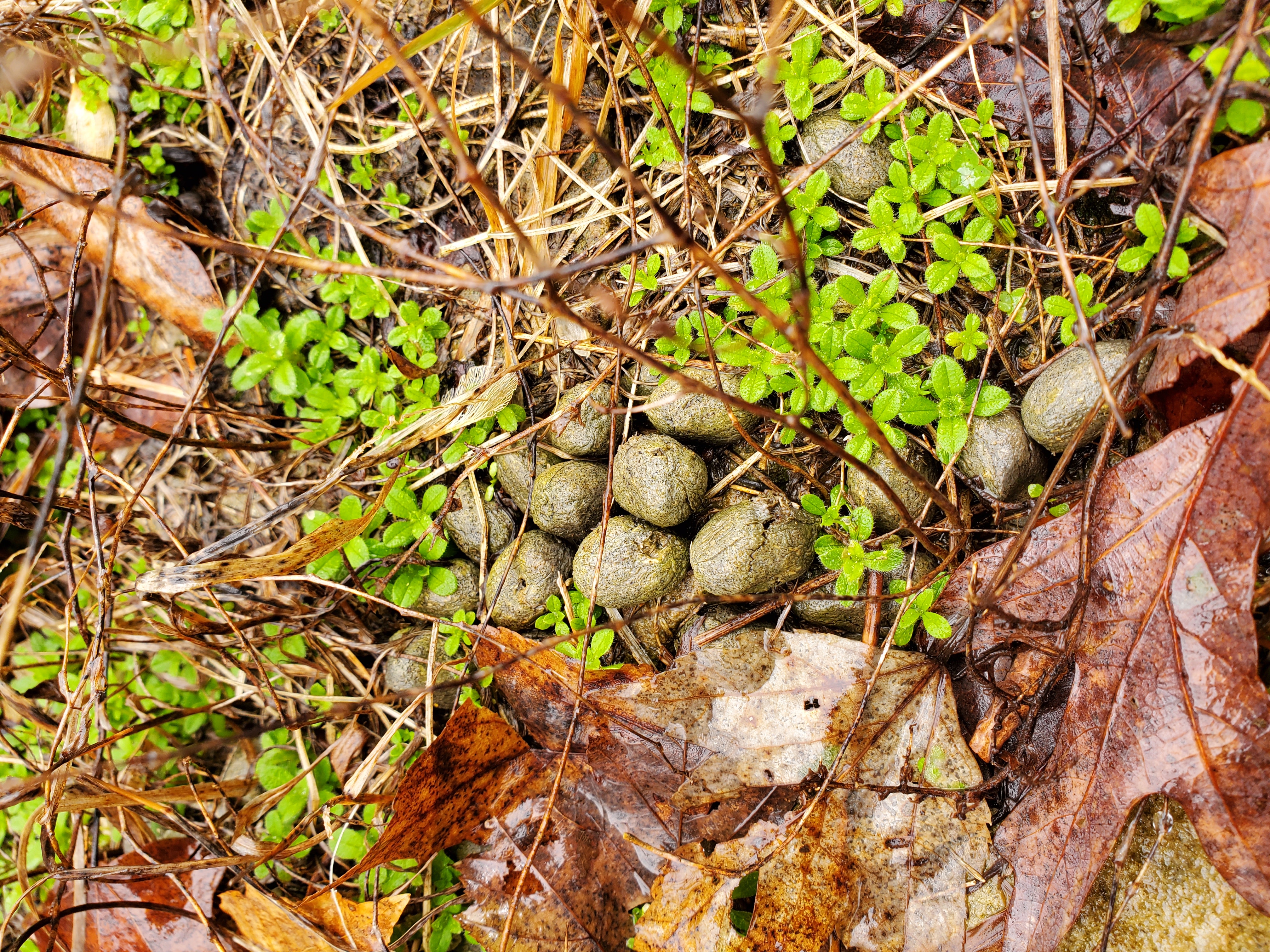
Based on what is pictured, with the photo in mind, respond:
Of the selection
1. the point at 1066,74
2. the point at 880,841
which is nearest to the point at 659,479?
the point at 880,841

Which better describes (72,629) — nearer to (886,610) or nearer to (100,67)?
(100,67)

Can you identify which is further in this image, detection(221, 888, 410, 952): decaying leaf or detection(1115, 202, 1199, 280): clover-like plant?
detection(221, 888, 410, 952): decaying leaf

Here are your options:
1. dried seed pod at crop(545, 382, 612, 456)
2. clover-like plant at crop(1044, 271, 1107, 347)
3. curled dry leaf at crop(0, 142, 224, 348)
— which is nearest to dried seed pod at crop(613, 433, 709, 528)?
dried seed pod at crop(545, 382, 612, 456)

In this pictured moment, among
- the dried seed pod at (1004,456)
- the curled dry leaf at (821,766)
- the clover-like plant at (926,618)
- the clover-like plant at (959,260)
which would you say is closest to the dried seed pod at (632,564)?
the curled dry leaf at (821,766)

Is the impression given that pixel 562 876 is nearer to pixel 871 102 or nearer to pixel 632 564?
pixel 632 564

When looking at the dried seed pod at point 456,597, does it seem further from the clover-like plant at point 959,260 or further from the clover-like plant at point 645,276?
the clover-like plant at point 959,260

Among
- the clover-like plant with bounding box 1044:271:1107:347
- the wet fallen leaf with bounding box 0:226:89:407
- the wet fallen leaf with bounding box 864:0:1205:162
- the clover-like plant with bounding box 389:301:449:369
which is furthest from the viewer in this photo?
the wet fallen leaf with bounding box 0:226:89:407

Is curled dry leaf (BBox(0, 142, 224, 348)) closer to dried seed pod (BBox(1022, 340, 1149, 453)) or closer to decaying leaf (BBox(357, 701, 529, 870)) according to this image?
decaying leaf (BBox(357, 701, 529, 870))
